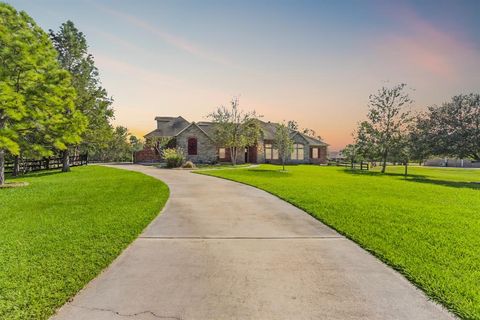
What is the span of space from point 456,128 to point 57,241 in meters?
30.6

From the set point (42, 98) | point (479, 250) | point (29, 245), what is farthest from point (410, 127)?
point (29, 245)

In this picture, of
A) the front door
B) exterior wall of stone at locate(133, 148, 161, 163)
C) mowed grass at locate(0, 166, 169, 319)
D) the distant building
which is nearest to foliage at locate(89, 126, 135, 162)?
exterior wall of stone at locate(133, 148, 161, 163)

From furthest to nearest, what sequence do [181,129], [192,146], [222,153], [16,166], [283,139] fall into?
[181,129], [222,153], [192,146], [283,139], [16,166]

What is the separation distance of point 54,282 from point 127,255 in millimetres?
1389

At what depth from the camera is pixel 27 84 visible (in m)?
16.1

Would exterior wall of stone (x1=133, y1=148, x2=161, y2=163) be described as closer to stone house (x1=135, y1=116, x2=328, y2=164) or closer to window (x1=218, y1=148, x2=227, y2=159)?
stone house (x1=135, y1=116, x2=328, y2=164)

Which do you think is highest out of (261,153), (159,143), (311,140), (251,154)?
(311,140)

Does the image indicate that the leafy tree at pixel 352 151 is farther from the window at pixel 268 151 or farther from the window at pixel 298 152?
the window at pixel 268 151

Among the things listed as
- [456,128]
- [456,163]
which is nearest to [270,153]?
[456,128]

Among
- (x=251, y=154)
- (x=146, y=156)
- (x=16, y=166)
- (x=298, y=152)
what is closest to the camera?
(x=16, y=166)

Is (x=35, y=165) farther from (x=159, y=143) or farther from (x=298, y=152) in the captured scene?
(x=298, y=152)

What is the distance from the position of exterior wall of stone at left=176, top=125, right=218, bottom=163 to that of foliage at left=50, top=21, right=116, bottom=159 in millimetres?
12005

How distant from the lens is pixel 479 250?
6121 mm

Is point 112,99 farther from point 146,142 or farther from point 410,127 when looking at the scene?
point 410,127
